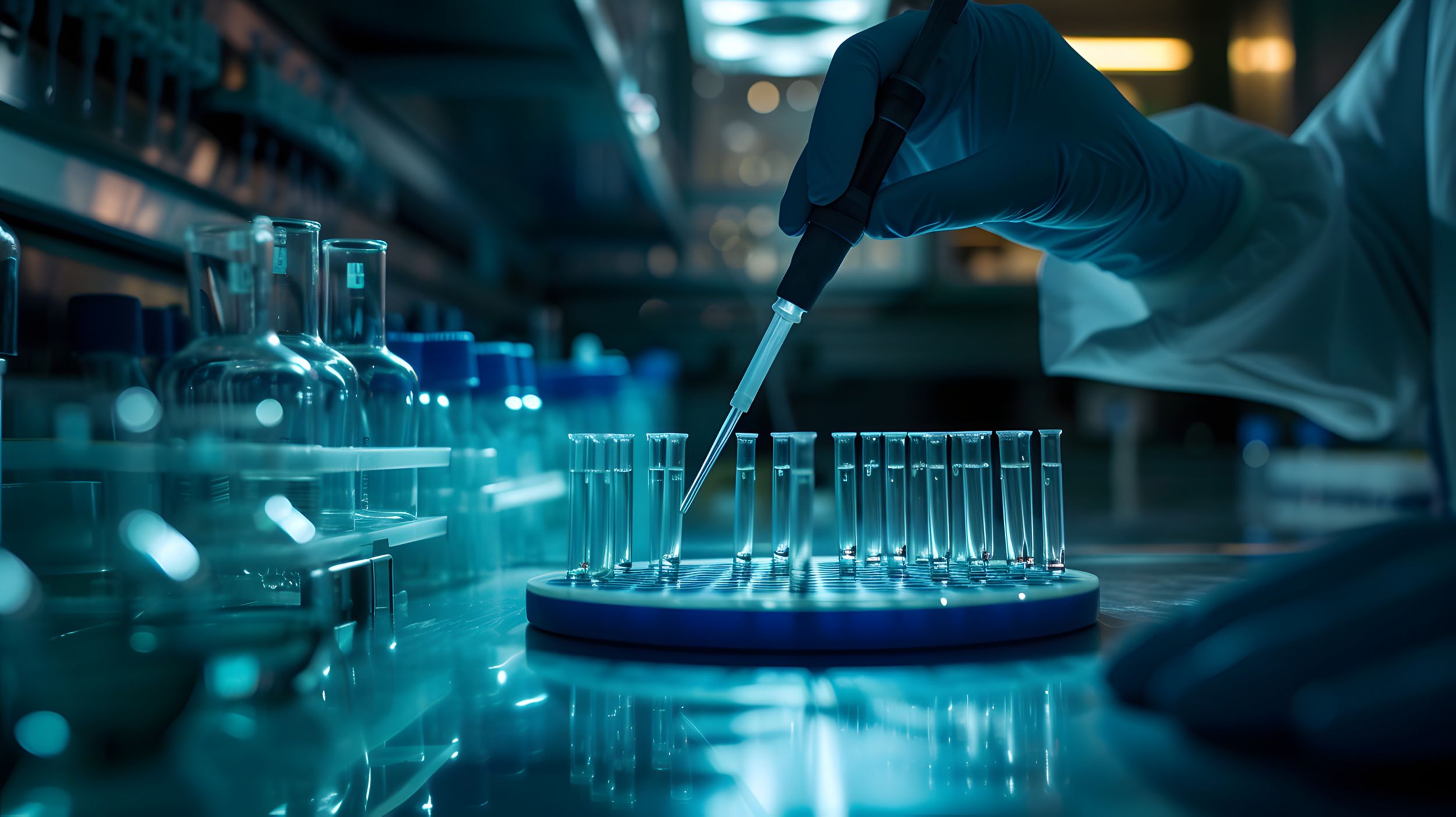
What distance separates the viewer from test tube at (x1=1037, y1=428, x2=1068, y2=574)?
0.82 metres

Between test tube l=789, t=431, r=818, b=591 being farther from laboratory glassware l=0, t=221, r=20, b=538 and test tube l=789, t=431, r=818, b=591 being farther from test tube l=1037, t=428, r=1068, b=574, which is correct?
laboratory glassware l=0, t=221, r=20, b=538

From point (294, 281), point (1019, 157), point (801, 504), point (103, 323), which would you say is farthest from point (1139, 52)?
point (103, 323)

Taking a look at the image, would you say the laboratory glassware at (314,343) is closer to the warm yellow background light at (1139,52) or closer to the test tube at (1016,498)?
the test tube at (1016,498)

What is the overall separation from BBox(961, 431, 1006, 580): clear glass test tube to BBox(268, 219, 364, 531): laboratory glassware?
53 cm

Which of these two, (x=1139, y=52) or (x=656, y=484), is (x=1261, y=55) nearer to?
(x=1139, y=52)

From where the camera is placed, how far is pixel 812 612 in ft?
2.14

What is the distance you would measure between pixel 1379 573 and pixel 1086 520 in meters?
2.92

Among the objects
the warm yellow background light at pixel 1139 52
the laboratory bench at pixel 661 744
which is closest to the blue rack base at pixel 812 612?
the laboratory bench at pixel 661 744

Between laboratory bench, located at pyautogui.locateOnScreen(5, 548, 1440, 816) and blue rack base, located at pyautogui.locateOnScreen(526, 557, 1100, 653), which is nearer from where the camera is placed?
laboratory bench, located at pyautogui.locateOnScreen(5, 548, 1440, 816)

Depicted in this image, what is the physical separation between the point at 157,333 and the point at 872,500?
703 millimetres

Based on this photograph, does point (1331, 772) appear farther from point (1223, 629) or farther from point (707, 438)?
point (707, 438)

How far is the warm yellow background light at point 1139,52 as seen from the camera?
394 centimetres

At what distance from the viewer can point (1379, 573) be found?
0.43 metres

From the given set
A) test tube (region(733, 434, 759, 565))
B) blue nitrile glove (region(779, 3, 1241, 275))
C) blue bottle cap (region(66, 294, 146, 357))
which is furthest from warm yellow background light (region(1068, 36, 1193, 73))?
blue bottle cap (region(66, 294, 146, 357))
